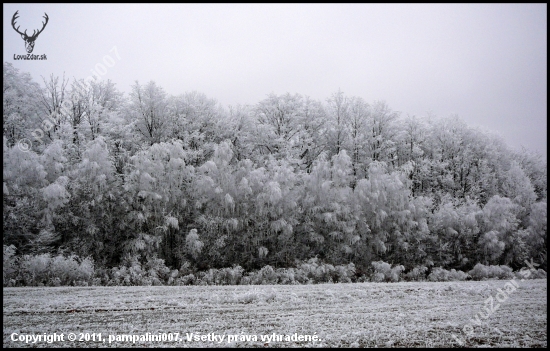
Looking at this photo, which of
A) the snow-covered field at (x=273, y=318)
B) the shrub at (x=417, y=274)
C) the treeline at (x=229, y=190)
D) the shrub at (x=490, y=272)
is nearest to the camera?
the snow-covered field at (x=273, y=318)

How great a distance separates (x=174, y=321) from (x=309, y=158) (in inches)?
980

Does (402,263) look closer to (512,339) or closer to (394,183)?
(394,183)

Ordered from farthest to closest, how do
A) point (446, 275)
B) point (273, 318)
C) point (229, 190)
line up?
point (229, 190) → point (446, 275) → point (273, 318)

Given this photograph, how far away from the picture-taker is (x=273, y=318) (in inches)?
426

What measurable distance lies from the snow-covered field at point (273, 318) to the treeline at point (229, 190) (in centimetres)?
920

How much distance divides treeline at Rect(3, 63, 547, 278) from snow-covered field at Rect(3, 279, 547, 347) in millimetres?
9200

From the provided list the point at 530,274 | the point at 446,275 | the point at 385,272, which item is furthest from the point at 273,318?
the point at 530,274

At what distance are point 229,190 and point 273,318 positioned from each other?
53.6 ft

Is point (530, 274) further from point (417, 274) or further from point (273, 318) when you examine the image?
point (273, 318)

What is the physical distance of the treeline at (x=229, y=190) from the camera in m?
23.1

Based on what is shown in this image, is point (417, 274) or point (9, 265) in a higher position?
point (9, 265)

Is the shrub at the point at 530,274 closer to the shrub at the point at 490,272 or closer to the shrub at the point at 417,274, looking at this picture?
the shrub at the point at 490,272

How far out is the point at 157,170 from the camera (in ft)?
82.7

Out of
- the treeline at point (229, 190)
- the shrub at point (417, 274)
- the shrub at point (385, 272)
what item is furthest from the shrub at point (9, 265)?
the shrub at point (417, 274)
